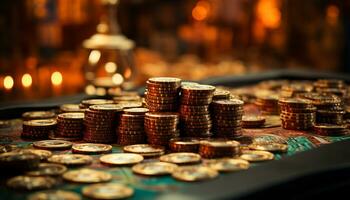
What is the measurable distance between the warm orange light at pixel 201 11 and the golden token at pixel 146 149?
8226 millimetres

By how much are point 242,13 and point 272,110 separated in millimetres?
7008

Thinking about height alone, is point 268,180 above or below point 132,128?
below

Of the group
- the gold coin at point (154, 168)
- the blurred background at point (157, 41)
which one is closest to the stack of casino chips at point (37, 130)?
the gold coin at point (154, 168)

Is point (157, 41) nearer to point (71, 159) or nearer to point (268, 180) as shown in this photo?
point (71, 159)

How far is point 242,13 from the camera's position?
430 inches

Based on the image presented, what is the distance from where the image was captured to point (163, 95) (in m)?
3.21

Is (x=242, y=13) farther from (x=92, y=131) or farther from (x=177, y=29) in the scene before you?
(x=92, y=131)

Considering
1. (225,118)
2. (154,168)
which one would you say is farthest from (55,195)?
(225,118)

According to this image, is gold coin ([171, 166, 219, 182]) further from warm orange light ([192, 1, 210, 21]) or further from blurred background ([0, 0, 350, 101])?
warm orange light ([192, 1, 210, 21])

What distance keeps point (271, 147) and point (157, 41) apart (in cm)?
777

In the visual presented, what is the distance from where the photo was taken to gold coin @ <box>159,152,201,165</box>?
275cm

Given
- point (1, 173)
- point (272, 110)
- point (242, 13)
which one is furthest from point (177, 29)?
point (1, 173)

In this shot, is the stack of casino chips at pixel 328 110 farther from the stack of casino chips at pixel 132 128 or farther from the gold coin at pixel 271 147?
the stack of casino chips at pixel 132 128

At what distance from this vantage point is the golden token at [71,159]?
8.96ft
